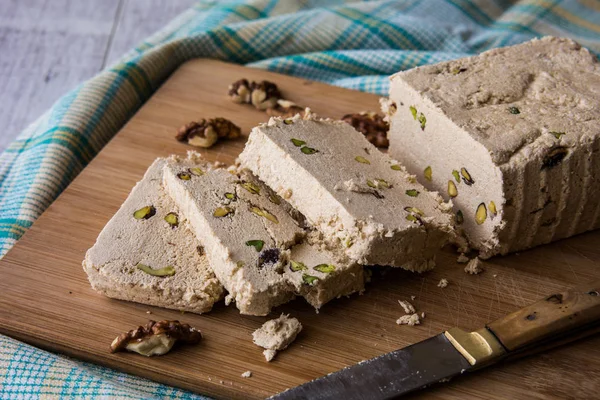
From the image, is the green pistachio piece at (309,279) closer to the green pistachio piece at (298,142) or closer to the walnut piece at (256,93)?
the green pistachio piece at (298,142)

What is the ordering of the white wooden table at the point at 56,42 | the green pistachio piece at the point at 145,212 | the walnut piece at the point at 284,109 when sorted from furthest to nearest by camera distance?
the white wooden table at the point at 56,42
the walnut piece at the point at 284,109
the green pistachio piece at the point at 145,212

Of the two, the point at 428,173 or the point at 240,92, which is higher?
the point at 428,173

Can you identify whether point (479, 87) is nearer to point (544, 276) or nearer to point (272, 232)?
point (544, 276)

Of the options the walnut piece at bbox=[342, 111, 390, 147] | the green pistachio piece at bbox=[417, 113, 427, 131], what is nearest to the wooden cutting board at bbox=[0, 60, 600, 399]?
the green pistachio piece at bbox=[417, 113, 427, 131]

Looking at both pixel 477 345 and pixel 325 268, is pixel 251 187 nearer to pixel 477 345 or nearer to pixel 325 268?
pixel 325 268

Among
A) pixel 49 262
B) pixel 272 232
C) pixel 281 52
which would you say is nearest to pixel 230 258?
pixel 272 232

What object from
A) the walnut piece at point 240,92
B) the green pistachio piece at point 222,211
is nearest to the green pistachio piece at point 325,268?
the green pistachio piece at point 222,211

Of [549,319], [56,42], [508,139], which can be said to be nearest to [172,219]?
[508,139]
